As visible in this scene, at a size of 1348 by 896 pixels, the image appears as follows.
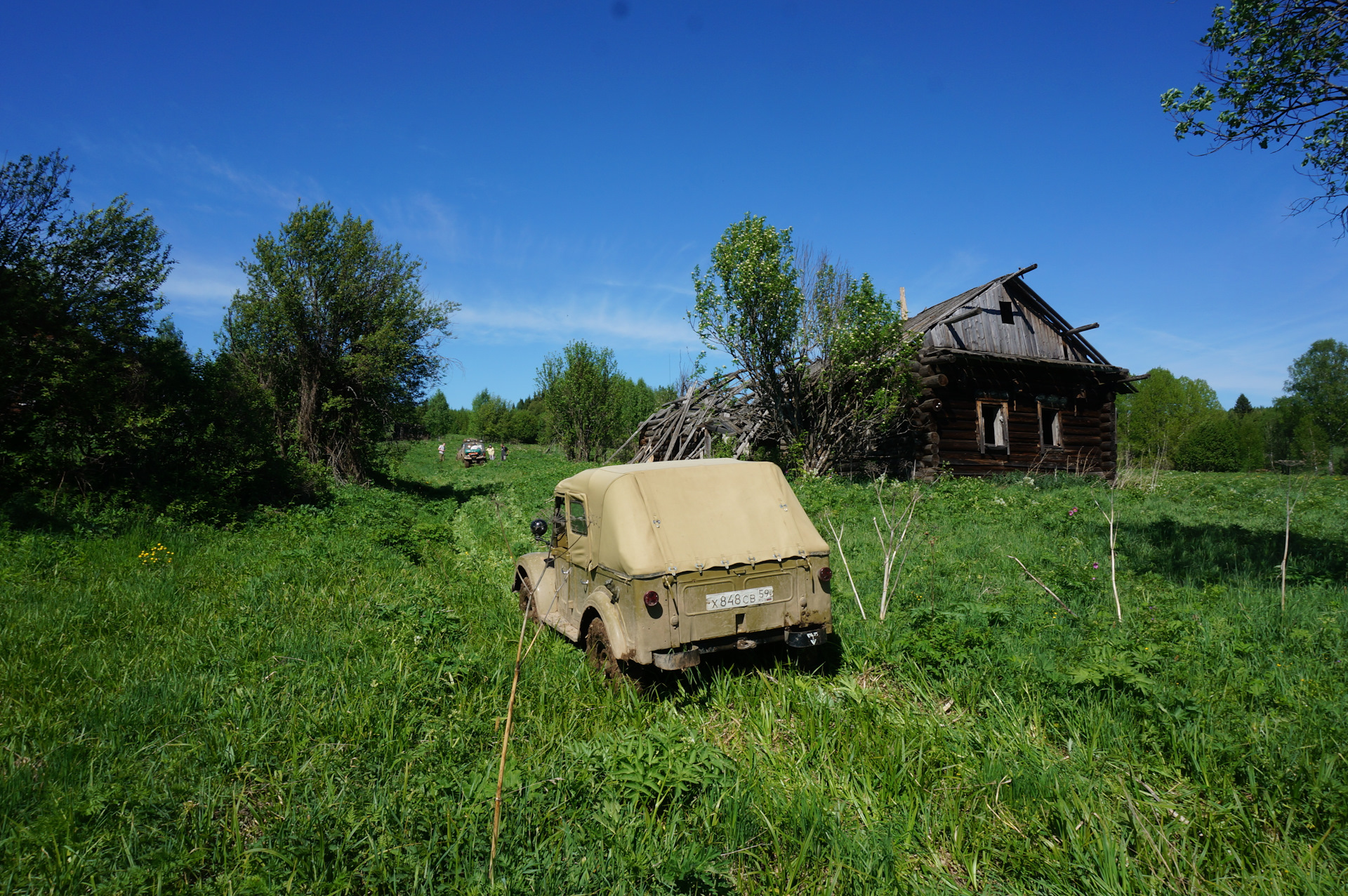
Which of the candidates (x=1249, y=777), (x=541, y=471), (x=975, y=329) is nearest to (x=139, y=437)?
(x=1249, y=777)

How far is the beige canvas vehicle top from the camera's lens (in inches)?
190

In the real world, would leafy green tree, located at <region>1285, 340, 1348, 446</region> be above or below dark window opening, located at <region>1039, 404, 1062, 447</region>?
above

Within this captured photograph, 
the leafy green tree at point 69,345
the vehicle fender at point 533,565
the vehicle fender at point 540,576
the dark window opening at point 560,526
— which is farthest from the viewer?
the leafy green tree at point 69,345

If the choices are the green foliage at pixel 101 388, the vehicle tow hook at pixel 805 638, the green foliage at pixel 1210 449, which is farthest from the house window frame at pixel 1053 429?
the green foliage at pixel 1210 449

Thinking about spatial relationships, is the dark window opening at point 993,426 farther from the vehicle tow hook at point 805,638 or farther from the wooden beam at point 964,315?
the vehicle tow hook at point 805,638

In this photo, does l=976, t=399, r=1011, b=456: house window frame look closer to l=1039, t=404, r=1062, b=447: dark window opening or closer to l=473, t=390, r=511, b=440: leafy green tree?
l=1039, t=404, r=1062, b=447: dark window opening

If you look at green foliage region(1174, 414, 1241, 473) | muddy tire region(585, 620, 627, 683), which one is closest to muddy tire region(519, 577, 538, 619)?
muddy tire region(585, 620, 627, 683)

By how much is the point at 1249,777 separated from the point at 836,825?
214 cm

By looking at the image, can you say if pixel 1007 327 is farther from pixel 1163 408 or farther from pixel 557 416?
pixel 1163 408

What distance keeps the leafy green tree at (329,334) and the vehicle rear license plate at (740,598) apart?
1606cm

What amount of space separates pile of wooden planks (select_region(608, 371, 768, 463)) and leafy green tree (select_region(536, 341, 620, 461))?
19.2m

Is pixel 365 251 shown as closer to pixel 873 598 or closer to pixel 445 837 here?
pixel 873 598

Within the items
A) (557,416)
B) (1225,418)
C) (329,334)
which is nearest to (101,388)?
(329,334)

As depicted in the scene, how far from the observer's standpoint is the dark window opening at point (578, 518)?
561 cm
